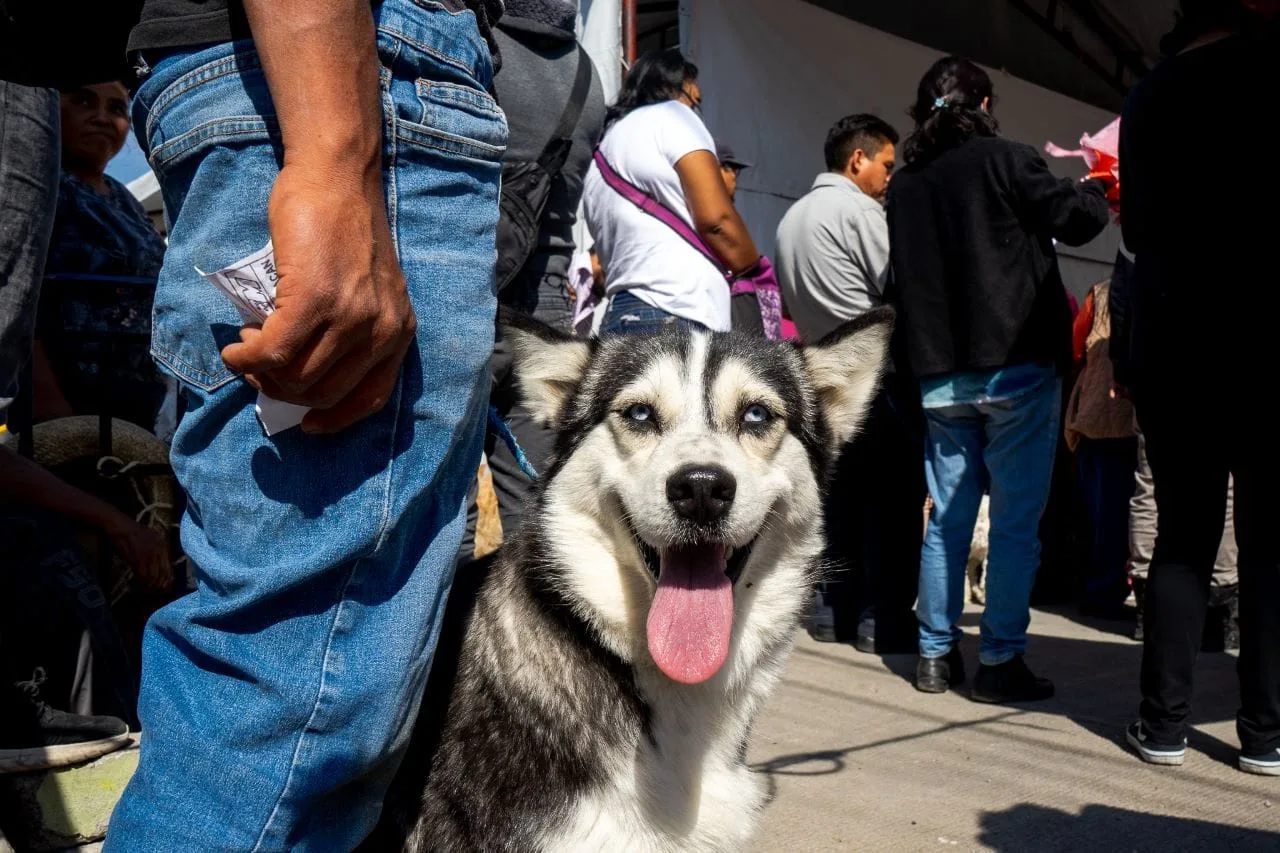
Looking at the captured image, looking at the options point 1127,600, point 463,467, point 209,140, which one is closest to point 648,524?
point 463,467

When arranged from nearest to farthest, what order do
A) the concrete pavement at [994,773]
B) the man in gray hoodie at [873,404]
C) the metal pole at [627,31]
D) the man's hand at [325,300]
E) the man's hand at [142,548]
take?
the man's hand at [325,300] → the man's hand at [142,548] → the concrete pavement at [994,773] → the man in gray hoodie at [873,404] → the metal pole at [627,31]

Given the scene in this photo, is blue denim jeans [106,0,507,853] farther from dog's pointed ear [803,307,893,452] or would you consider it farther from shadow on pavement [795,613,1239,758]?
shadow on pavement [795,613,1239,758]

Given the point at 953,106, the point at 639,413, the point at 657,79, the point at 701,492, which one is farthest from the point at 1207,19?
the point at 701,492

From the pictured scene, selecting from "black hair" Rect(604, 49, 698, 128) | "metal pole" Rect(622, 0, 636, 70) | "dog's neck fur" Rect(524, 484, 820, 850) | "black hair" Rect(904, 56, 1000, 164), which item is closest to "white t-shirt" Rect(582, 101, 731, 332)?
"black hair" Rect(604, 49, 698, 128)

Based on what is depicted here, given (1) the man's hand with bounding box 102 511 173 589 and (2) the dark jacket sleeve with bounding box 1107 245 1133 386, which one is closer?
(1) the man's hand with bounding box 102 511 173 589

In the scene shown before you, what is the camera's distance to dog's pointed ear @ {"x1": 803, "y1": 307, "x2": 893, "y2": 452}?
275cm

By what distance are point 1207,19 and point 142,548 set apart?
3.89 meters

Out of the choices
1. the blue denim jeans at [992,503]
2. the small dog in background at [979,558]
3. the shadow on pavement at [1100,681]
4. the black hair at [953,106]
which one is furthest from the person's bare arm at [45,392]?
the small dog in background at [979,558]

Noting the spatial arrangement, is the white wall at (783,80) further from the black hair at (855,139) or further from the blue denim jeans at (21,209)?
the blue denim jeans at (21,209)

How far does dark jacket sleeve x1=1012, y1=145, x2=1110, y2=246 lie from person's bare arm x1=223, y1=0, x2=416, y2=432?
365 centimetres

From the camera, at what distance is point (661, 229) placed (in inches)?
161

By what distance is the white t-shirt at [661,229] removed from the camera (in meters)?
4.04

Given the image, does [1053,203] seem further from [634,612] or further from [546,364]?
[634,612]

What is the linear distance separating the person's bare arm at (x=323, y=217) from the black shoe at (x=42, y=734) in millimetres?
1541
